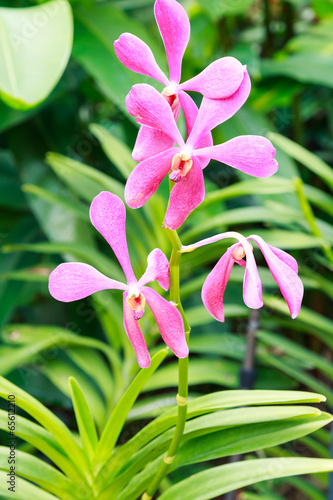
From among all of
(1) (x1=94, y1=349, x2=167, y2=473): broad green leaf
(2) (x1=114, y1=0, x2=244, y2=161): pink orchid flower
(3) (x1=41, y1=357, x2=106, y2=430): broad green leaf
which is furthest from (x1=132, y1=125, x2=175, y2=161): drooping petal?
(3) (x1=41, y1=357, x2=106, y2=430): broad green leaf

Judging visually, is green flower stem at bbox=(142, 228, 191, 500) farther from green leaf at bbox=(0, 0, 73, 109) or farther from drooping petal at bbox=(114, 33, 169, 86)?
green leaf at bbox=(0, 0, 73, 109)

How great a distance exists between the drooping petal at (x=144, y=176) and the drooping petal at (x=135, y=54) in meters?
0.05

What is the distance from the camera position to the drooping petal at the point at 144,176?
29 centimetres

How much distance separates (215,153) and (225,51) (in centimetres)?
106

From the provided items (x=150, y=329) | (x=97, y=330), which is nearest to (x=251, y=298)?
(x=150, y=329)

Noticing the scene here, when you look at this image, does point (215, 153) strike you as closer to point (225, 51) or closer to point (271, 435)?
→ point (271, 435)

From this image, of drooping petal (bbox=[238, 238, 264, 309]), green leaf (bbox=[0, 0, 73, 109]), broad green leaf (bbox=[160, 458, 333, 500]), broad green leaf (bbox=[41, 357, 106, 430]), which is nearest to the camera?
drooping petal (bbox=[238, 238, 264, 309])

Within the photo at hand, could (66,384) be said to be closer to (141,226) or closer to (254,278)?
(141,226)

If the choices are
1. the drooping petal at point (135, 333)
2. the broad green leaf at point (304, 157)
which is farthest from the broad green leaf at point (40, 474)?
the broad green leaf at point (304, 157)

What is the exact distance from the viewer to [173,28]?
1.03 feet

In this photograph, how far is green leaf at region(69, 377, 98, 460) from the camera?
416 mm

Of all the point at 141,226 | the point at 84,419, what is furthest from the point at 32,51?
the point at 84,419

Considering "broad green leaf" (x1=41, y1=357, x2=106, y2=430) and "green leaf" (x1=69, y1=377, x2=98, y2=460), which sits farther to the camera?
"broad green leaf" (x1=41, y1=357, x2=106, y2=430)

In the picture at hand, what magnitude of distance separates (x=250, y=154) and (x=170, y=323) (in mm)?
109
